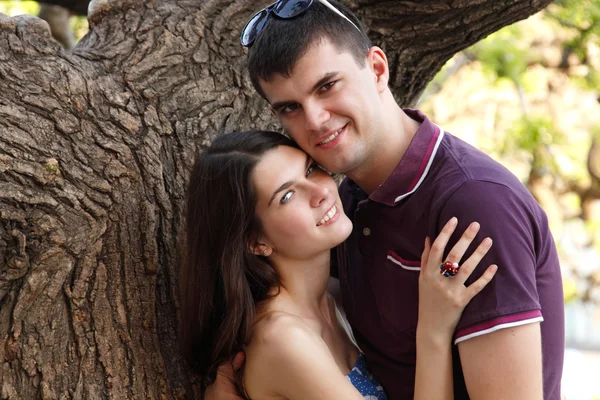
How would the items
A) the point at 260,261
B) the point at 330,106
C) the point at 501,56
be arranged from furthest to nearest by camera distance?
the point at 501,56 < the point at 260,261 < the point at 330,106

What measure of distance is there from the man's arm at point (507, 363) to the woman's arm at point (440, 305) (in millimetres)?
100

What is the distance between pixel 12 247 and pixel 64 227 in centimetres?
16

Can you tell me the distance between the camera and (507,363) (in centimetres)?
205

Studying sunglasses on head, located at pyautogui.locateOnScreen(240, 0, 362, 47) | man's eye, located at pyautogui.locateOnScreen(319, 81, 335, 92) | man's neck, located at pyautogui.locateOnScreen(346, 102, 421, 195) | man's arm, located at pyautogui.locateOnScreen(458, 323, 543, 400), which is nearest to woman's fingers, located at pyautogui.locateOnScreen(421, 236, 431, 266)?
man's arm, located at pyautogui.locateOnScreen(458, 323, 543, 400)

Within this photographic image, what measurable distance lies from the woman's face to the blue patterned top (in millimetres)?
467

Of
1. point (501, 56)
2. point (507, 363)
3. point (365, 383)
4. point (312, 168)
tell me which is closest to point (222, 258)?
point (312, 168)

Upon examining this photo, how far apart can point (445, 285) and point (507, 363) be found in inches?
10.7

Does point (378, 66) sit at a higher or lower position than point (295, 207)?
higher

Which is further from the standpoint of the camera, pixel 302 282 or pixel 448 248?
pixel 302 282

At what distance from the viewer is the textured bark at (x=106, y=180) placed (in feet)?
7.41

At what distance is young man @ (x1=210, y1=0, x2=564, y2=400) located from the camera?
206cm

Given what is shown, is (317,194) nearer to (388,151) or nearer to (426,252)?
(388,151)

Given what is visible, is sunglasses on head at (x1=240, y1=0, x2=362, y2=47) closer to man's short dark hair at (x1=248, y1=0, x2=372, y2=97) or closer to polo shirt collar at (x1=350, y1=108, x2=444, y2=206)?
man's short dark hair at (x1=248, y1=0, x2=372, y2=97)

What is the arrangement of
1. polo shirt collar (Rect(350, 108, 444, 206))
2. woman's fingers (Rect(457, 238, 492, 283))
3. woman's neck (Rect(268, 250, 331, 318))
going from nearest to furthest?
woman's fingers (Rect(457, 238, 492, 283)) < polo shirt collar (Rect(350, 108, 444, 206)) < woman's neck (Rect(268, 250, 331, 318))
